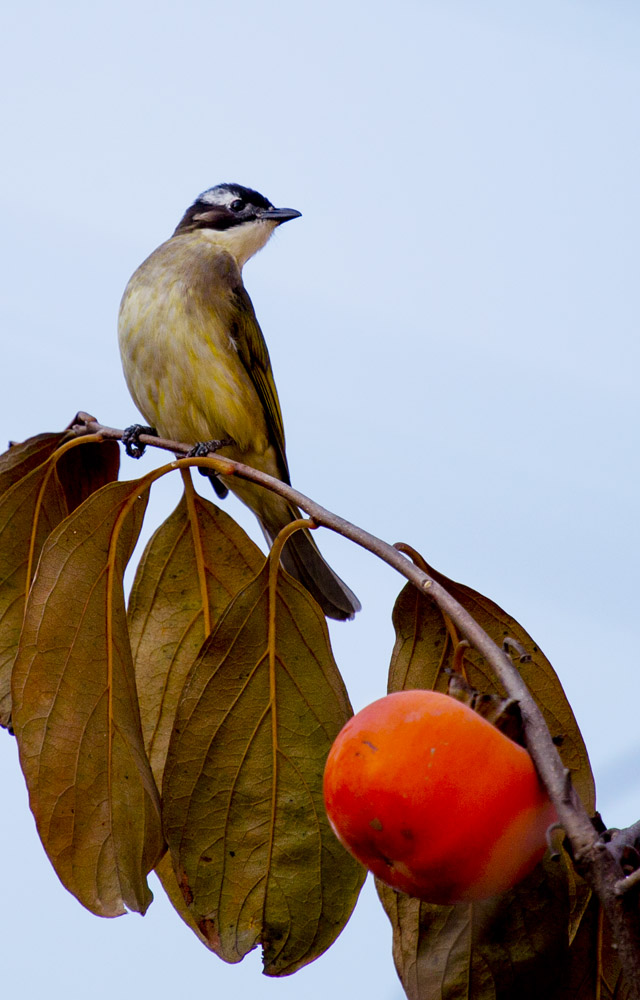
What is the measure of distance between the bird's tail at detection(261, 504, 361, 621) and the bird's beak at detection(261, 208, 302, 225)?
1450mm

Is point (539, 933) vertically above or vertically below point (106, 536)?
below

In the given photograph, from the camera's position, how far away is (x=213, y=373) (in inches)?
126

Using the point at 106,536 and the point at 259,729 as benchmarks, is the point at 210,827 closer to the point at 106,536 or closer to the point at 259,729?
the point at 259,729

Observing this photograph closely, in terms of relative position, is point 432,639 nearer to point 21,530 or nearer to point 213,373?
point 21,530

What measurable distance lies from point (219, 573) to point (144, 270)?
1.78 metres

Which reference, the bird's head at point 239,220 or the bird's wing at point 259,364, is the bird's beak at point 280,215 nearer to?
the bird's head at point 239,220

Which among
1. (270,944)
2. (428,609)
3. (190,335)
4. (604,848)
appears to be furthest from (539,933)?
(190,335)

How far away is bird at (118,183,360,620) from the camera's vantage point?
3133 mm

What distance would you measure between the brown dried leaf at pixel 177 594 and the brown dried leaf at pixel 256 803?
11.1 inches

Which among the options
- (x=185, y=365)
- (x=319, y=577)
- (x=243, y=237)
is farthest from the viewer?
(x=243, y=237)

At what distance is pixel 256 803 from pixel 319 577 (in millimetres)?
1511

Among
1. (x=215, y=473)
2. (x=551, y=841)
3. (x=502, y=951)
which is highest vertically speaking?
(x=215, y=473)

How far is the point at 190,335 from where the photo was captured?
3229mm

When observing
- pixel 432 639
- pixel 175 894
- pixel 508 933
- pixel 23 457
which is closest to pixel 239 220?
pixel 23 457
